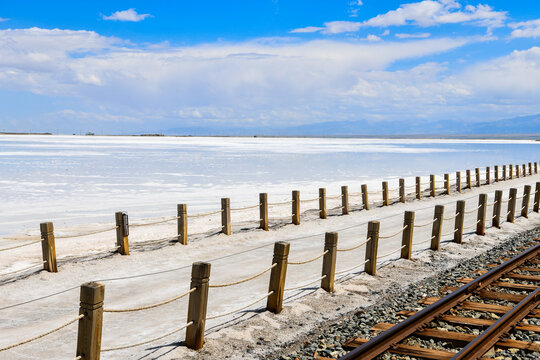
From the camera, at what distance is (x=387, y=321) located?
8.14 meters

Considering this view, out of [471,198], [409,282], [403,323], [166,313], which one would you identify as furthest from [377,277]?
[471,198]

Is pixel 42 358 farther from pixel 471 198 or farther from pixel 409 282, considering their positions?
pixel 471 198

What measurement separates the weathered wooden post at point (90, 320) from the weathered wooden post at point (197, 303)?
4.98ft

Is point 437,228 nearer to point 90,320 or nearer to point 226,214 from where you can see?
point 226,214

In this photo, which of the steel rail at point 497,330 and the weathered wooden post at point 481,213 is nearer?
the steel rail at point 497,330

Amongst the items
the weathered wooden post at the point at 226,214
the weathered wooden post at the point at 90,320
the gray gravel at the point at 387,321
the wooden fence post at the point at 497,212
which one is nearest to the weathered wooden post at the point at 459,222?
the gray gravel at the point at 387,321

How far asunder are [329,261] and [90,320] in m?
5.12

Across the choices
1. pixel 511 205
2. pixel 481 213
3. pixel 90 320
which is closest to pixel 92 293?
pixel 90 320

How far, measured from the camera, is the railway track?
260 inches

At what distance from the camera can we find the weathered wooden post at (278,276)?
8234 mm

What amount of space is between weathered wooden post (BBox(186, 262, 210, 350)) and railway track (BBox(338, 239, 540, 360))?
1908 millimetres

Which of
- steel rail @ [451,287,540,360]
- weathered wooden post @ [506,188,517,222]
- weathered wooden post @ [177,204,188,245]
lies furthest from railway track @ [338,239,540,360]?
weathered wooden post @ [506,188,517,222]

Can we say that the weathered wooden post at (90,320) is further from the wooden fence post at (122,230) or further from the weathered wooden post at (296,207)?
the weathered wooden post at (296,207)

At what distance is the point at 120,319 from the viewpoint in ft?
27.0
